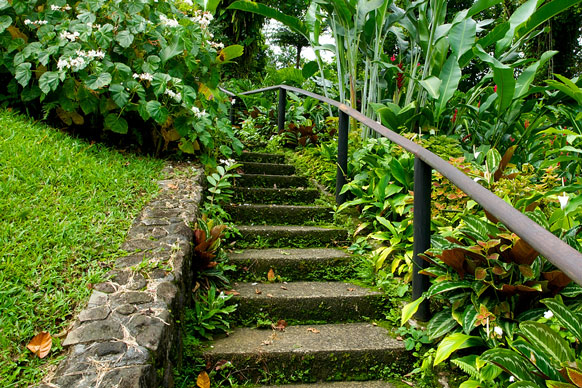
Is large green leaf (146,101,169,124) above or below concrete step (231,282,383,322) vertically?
above

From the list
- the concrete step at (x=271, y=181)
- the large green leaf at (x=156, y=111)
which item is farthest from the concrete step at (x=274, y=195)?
the large green leaf at (x=156, y=111)

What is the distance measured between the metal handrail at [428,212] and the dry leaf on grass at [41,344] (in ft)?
5.51

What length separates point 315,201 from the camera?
12.9ft

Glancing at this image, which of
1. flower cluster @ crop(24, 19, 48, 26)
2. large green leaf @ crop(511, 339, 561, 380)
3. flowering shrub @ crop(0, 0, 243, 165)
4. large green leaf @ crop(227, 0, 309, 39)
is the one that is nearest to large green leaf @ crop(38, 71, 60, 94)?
flowering shrub @ crop(0, 0, 243, 165)

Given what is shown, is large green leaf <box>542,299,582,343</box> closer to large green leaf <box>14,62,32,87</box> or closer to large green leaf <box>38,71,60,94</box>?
large green leaf <box>38,71,60,94</box>

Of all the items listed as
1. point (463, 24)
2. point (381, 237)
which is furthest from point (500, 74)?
point (381, 237)

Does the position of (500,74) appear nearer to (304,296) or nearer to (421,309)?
(421,309)

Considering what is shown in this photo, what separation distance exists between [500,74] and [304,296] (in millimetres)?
2108

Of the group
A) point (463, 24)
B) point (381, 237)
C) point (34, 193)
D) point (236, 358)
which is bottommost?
point (236, 358)

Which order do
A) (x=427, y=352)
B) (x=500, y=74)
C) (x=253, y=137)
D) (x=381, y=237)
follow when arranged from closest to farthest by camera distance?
(x=427, y=352) → (x=381, y=237) → (x=500, y=74) → (x=253, y=137)

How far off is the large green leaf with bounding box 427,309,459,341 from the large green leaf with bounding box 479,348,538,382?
42 cm

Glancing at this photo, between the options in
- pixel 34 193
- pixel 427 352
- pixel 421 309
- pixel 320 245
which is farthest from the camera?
pixel 320 245

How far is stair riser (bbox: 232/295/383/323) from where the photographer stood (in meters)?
2.58

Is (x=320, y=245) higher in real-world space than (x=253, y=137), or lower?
lower
